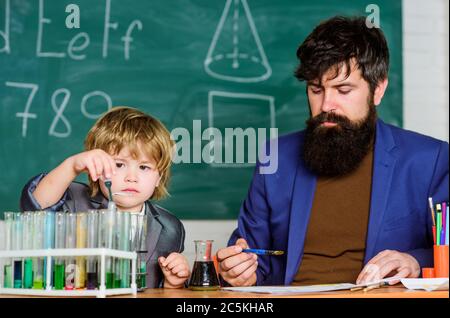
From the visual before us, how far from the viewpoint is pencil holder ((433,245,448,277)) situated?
172cm

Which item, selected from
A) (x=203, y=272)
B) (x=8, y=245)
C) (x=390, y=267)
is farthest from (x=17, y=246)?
(x=390, y=267)

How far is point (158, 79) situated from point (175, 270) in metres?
1.57

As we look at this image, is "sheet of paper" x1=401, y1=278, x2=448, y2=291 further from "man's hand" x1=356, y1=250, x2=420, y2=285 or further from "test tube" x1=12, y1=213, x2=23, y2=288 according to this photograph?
"test tube" x1=12, y1=213, x2=23, y2=288

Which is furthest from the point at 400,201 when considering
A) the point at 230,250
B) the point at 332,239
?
the point at 230,250

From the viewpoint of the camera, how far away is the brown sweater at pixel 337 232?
7.23ft

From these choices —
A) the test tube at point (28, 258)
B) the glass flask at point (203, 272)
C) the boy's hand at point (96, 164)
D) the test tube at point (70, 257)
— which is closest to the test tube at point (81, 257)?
the test tube at point (70, 257)

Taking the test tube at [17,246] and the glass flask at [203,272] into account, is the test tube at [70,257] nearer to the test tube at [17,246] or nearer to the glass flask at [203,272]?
the test tube at [17,246]

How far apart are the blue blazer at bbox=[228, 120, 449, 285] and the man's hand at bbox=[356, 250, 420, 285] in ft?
0.24

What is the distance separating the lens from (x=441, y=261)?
1.73m

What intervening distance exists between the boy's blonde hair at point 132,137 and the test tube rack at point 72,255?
24.7 inches

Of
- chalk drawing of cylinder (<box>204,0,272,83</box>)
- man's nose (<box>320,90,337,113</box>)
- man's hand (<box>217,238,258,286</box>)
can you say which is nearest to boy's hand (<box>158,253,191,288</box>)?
man's hand (<box>217,238,258,286</box>)

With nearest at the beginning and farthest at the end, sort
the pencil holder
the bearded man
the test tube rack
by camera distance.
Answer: the test tube rack → the pencil holder → the bearded man
